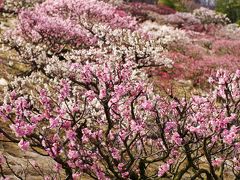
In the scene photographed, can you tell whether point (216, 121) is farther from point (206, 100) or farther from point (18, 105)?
point (18, 105)

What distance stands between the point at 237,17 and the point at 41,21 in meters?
46.4

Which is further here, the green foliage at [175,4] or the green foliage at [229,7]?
the green foliage at [229,7]

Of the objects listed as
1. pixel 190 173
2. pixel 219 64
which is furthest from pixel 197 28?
pixel 190 173

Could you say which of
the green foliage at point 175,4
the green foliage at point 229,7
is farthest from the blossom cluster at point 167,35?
the green foliage at point 229,7

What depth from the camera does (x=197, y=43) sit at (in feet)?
86.0

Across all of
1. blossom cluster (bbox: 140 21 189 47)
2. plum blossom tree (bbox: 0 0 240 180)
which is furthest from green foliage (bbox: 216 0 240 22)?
plum blossom tree (bbox: 0 0 240 180)

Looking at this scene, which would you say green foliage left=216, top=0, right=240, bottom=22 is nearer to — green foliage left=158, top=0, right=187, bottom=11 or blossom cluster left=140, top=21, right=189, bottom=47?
green foliage left=158, top=0, right=187, bottom=11

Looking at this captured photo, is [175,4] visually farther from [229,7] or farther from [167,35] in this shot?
[167,35]

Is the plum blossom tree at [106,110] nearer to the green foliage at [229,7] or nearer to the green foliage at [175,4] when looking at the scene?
the green foliage at [175,4]

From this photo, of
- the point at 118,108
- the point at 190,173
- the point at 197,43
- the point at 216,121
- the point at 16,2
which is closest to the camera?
the point at 216,121

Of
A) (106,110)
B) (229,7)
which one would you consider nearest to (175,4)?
(229,7)

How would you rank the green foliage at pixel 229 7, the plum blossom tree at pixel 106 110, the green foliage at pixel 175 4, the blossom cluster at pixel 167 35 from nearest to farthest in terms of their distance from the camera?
the plum blossom tree at pixel 106 110 → the blossom cluster at pixel 167 35 → the green foliage at pixel 175 4 → the green foliage at pixel 229 7

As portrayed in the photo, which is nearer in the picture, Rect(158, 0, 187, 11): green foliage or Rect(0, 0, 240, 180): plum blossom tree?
Rect(0, 0, 240, 180): plum blossom tree

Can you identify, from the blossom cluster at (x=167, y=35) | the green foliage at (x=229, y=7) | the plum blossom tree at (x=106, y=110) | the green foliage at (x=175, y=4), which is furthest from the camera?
the green foliage at (x=229, y=7)
